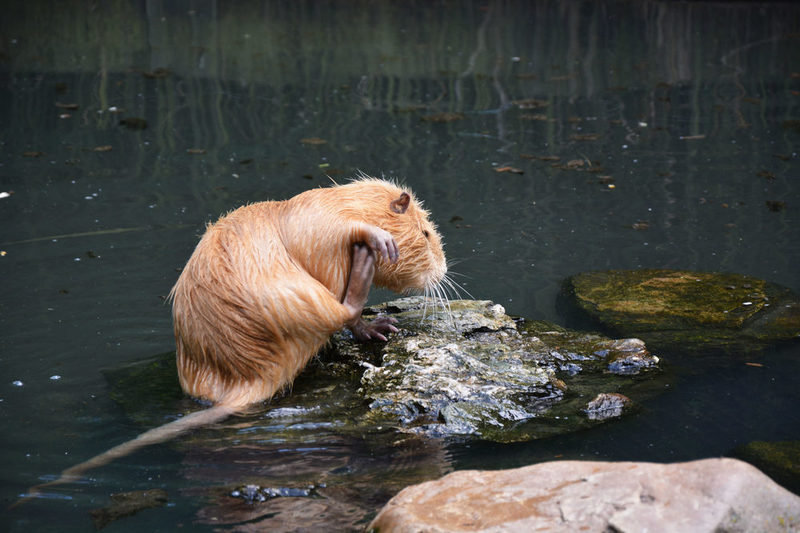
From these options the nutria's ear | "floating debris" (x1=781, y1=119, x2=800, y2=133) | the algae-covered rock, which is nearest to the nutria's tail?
the nutria's ear

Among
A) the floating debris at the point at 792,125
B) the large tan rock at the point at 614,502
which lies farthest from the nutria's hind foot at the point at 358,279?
the floating debris at the point at 792,125

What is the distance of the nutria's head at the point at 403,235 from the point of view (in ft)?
12.6

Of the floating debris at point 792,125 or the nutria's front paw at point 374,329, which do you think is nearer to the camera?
the nutria's front paw at point 374,329

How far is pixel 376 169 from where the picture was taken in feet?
22.7

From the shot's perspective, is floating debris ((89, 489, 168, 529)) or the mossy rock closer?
floating debris ((89, 489, 168, 529))

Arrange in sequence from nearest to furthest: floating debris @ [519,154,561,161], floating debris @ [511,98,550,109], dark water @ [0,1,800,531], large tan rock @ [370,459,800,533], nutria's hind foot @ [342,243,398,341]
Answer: large tan rock @ [370,459,800,533] → dark water @ [0,1,800,531] → nutria's hind foot @ [342,243,398,341] → floating debris @ [519,154,561,161] → floating debris @ [511,98,550,109]

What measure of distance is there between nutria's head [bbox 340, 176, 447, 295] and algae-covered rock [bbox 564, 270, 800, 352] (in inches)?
46.1

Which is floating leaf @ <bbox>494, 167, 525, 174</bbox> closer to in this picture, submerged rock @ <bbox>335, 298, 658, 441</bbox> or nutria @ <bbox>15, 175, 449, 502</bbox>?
submerged rock @ <bbox>335, 298, 658, 441</bbox>

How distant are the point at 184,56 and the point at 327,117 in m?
3.12

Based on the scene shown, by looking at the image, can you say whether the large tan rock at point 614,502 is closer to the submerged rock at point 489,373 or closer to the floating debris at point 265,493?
the floating debris at point 265,493

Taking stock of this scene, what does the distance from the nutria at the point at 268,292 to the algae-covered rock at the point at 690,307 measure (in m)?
1.55

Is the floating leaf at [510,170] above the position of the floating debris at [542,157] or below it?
below

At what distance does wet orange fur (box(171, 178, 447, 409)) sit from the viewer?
11.4 feet

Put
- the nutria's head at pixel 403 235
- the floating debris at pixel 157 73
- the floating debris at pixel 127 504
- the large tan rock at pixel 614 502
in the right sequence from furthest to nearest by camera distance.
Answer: the floating debris at pixel 157 73, the nutria's head at pixel 403 235, the floating debris at pixel 127 504, the large tan rock at pixel 614 502
